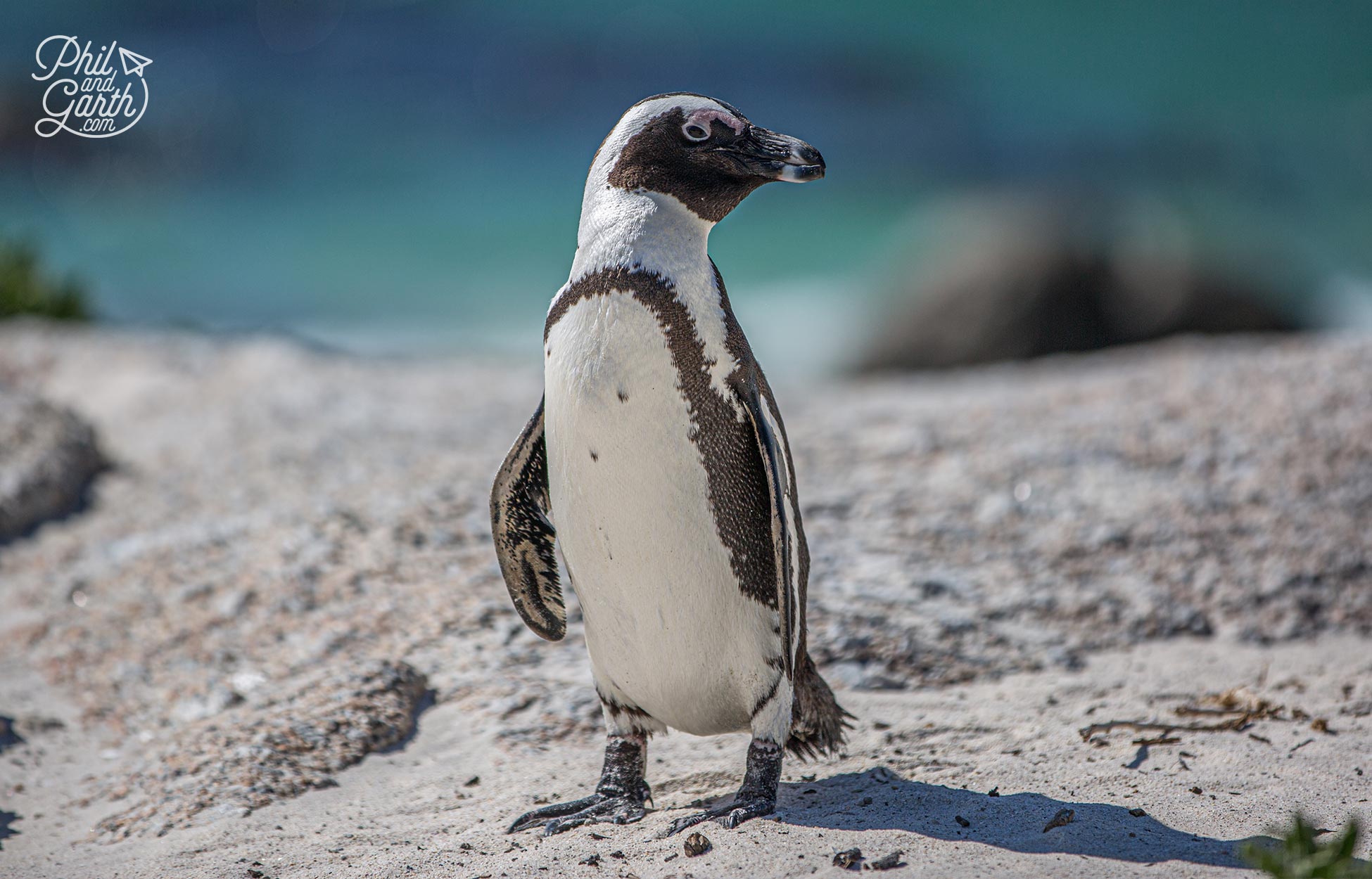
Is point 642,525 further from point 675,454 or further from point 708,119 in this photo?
point 708,119

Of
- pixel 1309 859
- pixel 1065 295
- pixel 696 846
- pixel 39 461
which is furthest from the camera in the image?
pixel 1065 295

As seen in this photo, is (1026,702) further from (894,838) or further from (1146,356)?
(1146,356)

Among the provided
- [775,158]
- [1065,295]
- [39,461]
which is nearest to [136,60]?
[39,461]

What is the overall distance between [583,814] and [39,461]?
13.5 ft

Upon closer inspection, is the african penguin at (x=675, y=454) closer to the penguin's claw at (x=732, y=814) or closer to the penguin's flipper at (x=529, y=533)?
the penguin's claw at (x=732, y=814)

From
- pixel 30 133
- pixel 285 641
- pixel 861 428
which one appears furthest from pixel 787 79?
pixel 285 641

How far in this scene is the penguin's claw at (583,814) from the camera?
2381 millimetres

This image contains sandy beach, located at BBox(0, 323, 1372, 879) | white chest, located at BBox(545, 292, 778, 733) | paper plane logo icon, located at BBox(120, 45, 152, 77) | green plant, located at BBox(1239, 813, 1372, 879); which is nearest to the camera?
green plant, located at BBox(1239, 813, 1372, 879)

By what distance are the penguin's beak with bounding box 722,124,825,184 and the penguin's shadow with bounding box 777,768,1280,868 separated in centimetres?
129

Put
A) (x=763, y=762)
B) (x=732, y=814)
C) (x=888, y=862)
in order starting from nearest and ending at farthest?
(x=888, y=862), (x=732, y=814), (x=763, y=762)

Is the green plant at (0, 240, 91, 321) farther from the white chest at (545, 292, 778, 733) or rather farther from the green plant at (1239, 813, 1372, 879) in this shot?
the green plant at (1239, 813, 1372, 879)

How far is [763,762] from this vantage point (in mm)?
2379

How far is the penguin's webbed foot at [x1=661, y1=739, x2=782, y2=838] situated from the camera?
2.27 meters

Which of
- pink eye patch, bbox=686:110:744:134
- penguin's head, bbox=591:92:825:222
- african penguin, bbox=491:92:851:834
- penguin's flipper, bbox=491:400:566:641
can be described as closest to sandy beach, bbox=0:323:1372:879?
african penguin, bbox=491:92:851:834
